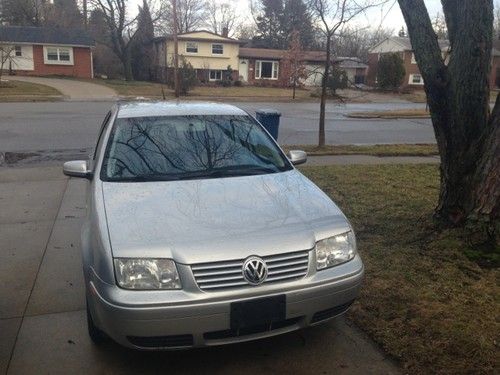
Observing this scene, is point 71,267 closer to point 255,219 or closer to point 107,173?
point 107,173

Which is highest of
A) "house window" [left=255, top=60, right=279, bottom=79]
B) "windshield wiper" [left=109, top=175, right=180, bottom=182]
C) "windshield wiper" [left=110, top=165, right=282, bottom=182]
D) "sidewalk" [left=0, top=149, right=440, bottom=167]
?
"house window" [left=255, top=60, right=279, bottom=79]

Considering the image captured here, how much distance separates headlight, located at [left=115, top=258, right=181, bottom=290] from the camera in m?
2.77

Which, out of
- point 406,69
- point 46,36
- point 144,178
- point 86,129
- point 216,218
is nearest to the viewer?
point 216,218

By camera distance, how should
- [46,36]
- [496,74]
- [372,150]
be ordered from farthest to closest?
[496,74] → [46,36] → [372,150]

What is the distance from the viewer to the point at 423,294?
397 cm

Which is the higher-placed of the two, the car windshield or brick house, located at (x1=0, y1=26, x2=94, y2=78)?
brick house, located at (x1=0, y1=26, x2=94, y2=78)

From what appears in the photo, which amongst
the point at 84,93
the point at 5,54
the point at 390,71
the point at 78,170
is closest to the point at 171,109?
the point at 78,170

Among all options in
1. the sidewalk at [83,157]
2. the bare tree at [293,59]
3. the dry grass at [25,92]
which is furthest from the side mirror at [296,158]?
the bare tree at [293,59]

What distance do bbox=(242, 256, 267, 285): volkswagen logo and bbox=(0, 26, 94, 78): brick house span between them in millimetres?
44999

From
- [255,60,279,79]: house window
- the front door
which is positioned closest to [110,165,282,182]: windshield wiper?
the front door

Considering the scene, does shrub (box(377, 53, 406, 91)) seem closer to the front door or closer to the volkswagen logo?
the front door

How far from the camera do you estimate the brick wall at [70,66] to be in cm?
4322

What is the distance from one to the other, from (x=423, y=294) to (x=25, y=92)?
1175 inches

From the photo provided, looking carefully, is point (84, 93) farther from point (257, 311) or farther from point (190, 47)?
point (257, 311)
